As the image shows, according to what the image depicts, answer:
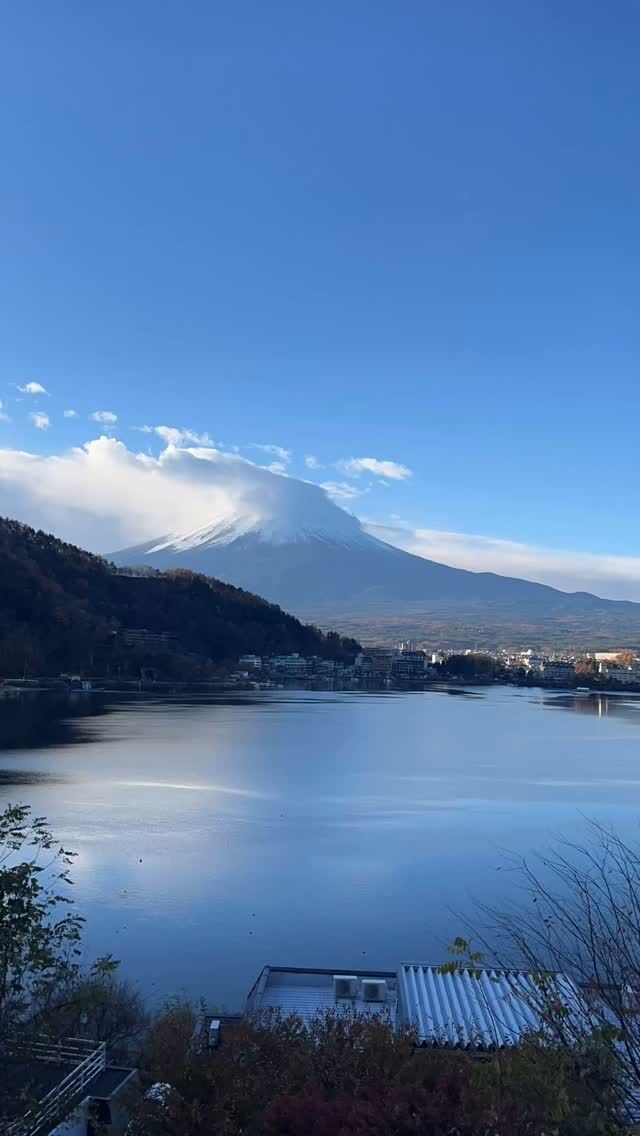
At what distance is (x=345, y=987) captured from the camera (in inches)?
120

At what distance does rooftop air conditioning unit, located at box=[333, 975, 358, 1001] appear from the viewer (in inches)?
119

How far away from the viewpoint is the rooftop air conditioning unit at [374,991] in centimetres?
298

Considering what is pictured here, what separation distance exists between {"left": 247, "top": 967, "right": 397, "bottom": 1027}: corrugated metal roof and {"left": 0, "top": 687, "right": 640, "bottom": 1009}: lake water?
16 centimetres

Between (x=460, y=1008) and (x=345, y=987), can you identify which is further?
(x=345, y=987)

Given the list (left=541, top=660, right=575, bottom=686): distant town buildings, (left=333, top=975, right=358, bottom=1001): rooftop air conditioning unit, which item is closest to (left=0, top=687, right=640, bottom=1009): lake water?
(left=333, top=975, right=358, bottom=1001): rooftop air conditioning unit

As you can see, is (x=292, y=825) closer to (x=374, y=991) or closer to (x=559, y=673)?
(x=374, y=991)

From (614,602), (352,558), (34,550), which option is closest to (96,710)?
(34,550)

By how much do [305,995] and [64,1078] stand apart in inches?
52.4

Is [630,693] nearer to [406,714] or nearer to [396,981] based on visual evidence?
[406,714]

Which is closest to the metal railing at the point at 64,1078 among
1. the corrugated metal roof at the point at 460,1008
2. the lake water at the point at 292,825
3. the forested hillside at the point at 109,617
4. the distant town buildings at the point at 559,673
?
the corrugated metal roof at the point at 460,1008

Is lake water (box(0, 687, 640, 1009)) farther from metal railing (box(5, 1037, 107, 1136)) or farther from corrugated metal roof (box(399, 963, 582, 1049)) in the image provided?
metal railing (box(5, 1037, 107, 1136))

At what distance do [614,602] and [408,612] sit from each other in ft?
92.6

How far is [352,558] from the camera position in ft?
262

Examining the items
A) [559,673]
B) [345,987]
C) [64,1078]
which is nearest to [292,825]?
[345,987]
